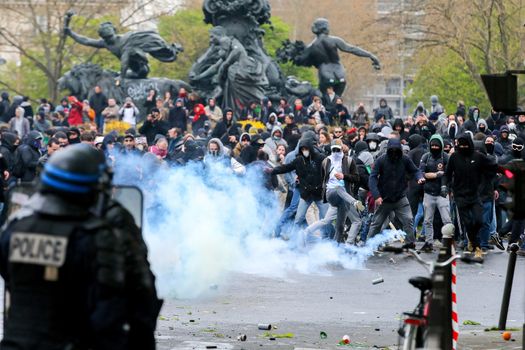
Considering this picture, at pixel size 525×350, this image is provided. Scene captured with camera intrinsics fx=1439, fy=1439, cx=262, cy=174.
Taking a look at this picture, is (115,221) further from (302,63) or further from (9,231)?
(302,63)

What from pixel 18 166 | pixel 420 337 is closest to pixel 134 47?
pixel 18 166

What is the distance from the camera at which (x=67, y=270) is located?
19.7ft

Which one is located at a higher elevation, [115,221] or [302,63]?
[302,63]

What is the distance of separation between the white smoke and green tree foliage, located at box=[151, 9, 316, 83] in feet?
151

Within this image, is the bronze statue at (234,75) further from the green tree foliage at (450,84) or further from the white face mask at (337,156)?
the white face mask at (337,156)

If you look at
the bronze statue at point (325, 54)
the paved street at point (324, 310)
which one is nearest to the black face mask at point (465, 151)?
the paved street at point (324, 310)

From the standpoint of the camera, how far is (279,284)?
16375 mm

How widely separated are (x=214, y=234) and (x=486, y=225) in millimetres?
6104

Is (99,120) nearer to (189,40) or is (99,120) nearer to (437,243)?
(437,243)

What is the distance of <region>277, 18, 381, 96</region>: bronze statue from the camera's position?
134ft

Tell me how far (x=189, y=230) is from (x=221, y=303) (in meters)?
0.89

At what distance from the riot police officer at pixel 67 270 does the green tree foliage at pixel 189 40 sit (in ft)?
194

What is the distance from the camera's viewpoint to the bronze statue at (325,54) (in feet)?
134

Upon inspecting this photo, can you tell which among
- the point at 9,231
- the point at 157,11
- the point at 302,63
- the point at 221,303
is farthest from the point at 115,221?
the point at 157,11
